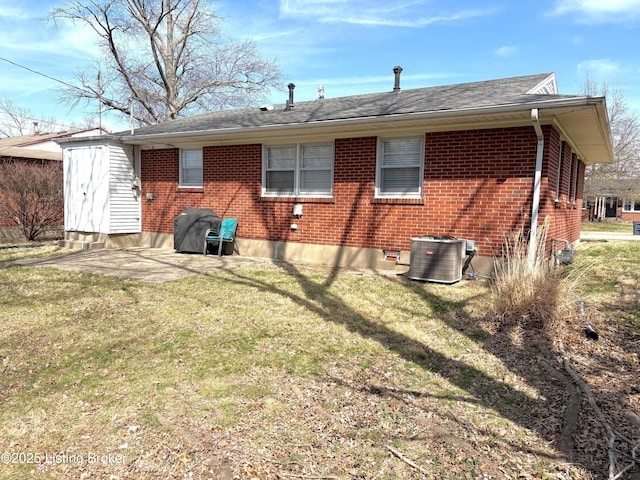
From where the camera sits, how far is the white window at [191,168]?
35.8ft

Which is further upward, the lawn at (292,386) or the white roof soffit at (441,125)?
the white roof soffit at (441,125)

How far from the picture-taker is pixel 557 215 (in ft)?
28.6

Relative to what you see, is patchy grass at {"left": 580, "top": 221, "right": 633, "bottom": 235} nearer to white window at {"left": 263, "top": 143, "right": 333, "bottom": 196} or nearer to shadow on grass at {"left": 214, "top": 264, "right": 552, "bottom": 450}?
white window at {"left": 263, "top": 143, "right": 333, "bottom": 196}

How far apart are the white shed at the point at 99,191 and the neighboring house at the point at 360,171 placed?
3cm

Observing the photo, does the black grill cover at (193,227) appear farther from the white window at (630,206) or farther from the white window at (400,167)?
the white window at (630,206)

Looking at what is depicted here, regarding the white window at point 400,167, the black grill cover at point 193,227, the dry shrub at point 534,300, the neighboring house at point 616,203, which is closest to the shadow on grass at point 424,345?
the dry shrub at point 534,300

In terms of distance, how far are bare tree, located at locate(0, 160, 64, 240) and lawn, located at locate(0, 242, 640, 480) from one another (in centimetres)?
849

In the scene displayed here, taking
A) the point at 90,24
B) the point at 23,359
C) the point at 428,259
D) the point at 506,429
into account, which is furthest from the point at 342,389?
the point at 90,24

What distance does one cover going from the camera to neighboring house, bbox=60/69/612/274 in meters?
7.18

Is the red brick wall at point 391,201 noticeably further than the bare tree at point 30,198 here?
No

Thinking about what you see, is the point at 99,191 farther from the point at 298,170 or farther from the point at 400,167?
the point at 400,167

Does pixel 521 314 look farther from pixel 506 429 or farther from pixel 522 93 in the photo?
pixel 522 93

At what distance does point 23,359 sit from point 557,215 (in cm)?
905

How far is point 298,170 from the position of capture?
9359 millimetres
